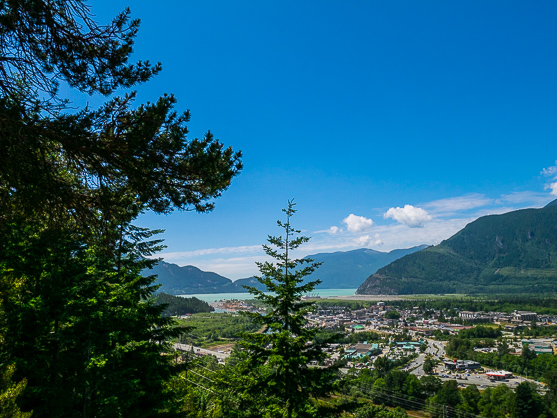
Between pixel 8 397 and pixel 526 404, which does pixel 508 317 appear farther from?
pixel 8 397

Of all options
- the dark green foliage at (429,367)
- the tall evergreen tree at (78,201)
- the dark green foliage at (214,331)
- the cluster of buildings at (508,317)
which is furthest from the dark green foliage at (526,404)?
the cluster of buildings at (508,317)

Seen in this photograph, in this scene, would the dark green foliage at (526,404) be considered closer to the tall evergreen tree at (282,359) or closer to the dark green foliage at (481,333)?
the tall evergreen tree at (282,359)

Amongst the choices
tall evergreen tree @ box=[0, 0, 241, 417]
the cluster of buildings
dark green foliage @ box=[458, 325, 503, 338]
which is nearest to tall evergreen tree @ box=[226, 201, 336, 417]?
tall evergreen tree @ box=[0, 0, 241, 417]

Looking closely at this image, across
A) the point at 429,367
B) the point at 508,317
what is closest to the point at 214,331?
the point at 429,367

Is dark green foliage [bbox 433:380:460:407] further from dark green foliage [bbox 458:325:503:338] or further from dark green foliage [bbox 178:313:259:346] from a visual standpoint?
dark green foliage [bbox 458:325:503:338]

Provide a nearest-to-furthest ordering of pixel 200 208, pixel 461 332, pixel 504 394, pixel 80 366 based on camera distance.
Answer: pixel 200 208, pixel 80 366, pixel 504 394, pixel 461 332

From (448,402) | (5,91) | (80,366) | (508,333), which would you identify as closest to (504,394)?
(448,402)

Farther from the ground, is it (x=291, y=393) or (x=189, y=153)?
(x=189, y=153)

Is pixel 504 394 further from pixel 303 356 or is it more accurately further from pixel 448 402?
pixel 303 356
